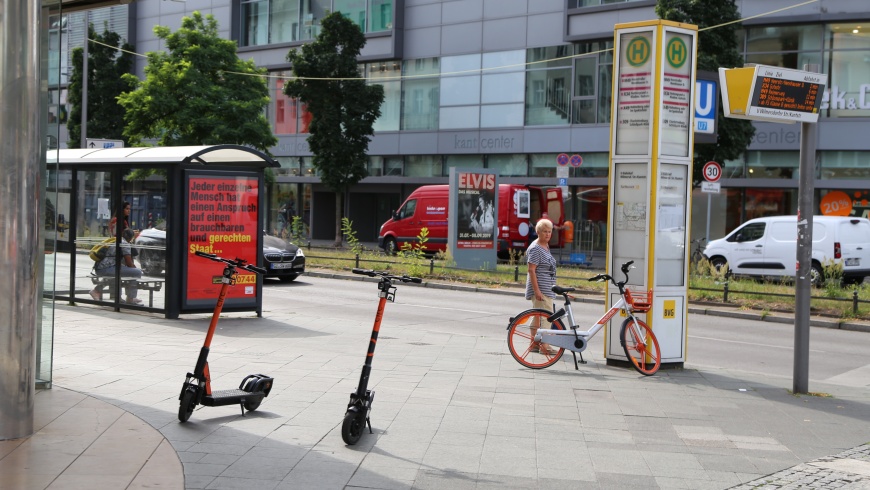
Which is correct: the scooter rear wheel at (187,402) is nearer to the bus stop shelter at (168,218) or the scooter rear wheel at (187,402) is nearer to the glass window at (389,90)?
the bus stop shelter at (168,218)

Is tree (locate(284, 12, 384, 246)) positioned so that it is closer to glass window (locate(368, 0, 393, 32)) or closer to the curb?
glass window (locate(368, 0, 393, 32))

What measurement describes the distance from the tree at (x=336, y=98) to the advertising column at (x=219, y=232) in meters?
25.5

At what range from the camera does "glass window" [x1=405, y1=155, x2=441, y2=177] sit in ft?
143

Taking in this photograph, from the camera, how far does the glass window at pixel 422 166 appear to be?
43531mm

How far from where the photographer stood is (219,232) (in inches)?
602

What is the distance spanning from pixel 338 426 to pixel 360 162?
113ft

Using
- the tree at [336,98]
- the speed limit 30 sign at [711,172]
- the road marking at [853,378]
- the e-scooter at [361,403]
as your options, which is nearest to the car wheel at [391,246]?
the tree at [336,98]

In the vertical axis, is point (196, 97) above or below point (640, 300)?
above

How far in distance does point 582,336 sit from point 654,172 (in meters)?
2.09

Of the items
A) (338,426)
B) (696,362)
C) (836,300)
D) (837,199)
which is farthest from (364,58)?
(338,426)

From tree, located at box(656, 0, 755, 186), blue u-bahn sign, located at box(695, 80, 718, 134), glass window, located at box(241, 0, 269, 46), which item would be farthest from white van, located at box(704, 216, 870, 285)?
glass window, located at box(241, 0, 269, 46)

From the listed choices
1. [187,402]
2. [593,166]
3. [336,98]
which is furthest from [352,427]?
[336,98]

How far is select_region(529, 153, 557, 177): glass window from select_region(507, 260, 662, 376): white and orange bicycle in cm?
2838

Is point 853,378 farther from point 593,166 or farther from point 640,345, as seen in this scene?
point 593,166
